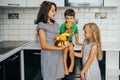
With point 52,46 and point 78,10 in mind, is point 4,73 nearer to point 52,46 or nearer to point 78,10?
point 52,46

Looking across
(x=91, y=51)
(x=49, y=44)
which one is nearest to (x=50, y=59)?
(x=49, y=44)

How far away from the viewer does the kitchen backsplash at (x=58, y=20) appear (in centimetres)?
319

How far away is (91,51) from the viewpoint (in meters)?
2.21

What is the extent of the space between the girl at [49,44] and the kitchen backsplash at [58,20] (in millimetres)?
1024

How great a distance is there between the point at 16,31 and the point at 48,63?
1.23 m

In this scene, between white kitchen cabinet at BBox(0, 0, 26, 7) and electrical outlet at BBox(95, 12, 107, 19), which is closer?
white kitchen cabinet at BBox(0, 0, 26, 7)

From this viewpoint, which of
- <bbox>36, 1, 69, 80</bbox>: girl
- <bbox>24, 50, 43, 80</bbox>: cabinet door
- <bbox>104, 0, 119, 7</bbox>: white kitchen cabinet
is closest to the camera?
<bbox>36, 1, 69, 80</bbox>: girl

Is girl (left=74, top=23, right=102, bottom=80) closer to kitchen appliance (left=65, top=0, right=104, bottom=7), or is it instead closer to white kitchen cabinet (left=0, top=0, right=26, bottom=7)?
kitchen appliance (left=65, top=0, right=104, bottom=7)

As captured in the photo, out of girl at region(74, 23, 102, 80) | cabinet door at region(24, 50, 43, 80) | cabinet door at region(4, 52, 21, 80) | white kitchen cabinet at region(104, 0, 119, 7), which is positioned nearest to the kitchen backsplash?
white kitchen cabinet at region(104, 0, 119, 7)

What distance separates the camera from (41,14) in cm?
218

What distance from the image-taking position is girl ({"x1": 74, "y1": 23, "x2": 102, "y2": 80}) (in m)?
2.22

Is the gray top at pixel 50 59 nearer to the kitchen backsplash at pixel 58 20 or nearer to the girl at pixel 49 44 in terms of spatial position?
the girl at pixel 49 44

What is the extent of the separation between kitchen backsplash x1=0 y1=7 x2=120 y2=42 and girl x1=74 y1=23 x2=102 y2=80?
0.94 metres

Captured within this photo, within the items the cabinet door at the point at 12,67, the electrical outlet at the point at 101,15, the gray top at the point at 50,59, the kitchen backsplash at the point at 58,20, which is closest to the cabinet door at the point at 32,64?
the cabinet door at the point at 12,67
